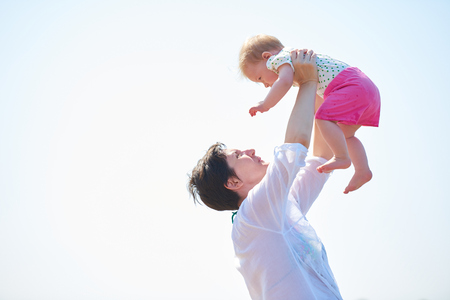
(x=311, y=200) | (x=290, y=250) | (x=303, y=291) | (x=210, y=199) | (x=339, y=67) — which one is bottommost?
(x=303, y=291)

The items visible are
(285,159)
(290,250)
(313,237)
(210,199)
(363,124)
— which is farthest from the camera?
(210,199)

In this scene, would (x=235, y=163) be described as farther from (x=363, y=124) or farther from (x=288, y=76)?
(x=363, y=124)

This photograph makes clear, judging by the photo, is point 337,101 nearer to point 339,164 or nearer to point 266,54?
Answer: point 339,164

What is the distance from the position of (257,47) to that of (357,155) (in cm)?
102

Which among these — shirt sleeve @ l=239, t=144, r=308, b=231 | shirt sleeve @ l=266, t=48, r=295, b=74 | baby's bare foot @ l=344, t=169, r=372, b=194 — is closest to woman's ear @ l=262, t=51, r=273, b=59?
shirt sleeve @ l=266, t=48, r=295, b=74

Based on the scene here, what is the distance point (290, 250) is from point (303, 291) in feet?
0.76

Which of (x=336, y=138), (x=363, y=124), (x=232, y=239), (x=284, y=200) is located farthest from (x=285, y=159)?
(x=363, y=124)

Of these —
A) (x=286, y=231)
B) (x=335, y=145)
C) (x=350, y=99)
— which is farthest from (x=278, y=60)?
(x=286, y=231)

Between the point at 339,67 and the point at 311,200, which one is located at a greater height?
the point at 339,67

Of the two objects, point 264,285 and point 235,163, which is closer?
point 264,285

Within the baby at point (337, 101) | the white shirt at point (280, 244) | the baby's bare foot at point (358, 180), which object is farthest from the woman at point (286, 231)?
the baby's bare foot at point (358, 180)

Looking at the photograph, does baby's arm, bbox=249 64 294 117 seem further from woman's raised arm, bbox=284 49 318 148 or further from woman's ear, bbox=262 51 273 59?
woman's ear, bbox=262 51 273 59

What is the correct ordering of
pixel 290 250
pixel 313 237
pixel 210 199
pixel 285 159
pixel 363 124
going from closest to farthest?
pixel 285 159, pixel 290 250, pixel 313 237, pixel 363 124, pixel 210 199

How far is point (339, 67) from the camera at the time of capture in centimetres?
281
